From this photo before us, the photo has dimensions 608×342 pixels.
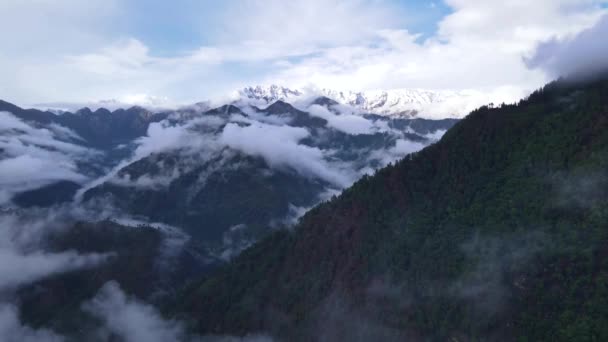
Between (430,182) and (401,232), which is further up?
(430,182)

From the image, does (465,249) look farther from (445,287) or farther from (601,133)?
(601,133)

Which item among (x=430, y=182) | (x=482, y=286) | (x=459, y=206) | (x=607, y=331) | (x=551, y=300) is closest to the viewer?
(x=607, y=331)

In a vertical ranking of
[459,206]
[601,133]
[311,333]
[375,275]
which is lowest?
[311,333]

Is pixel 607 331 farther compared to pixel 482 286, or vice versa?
pixel 482 286

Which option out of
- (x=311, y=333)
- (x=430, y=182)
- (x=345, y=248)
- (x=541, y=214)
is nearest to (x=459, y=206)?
(x=430, y=182)

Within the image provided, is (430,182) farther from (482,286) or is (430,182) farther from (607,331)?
(607,331)

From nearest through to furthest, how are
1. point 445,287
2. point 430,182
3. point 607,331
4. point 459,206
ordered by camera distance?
1. point 607,331
2. point 445,287
3. point 459,206
4. point 430,182
